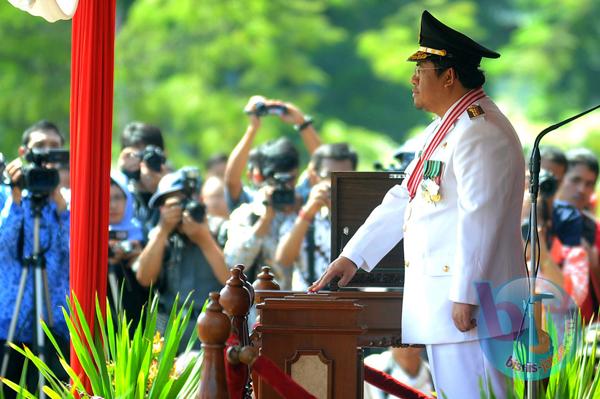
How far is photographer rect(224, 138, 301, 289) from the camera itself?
24.5 ft

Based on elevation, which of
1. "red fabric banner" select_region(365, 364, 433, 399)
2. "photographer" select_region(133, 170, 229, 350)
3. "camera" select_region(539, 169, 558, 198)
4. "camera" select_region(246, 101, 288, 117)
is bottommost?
"red fabric banner" select_region(365, 364, 433, 399)

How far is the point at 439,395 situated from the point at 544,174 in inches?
136

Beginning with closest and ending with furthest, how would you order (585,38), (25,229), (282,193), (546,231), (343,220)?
1. (343,220)
2. (25,229)
3. (282,193)
4. (546,231)
5. (585,38)

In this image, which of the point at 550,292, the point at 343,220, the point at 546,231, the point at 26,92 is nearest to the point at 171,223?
the point at 343,220

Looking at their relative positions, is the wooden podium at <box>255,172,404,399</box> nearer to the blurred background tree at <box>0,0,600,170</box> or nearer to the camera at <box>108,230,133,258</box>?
the camera at <box>108,230,133,258</box>

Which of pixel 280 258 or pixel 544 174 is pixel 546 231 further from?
pixel 280 258

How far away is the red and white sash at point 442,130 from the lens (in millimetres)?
4645

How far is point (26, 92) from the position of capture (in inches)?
705

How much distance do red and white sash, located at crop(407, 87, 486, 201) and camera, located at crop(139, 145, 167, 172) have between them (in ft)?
10.6

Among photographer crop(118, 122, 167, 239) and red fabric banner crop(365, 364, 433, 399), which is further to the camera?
photographer crop(118, 122, 167, 239)

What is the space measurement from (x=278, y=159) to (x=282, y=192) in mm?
467

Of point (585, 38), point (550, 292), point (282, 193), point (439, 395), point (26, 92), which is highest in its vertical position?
point (585, 38)

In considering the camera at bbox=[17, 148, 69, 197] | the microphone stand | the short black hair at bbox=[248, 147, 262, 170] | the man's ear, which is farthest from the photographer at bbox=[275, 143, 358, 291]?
the microphone stand
